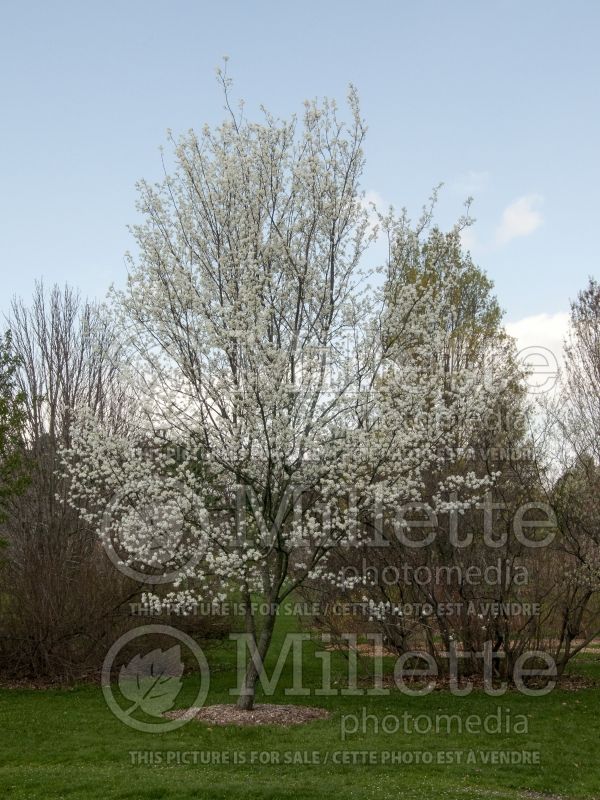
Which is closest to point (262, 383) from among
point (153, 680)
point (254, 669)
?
point (254, 669)

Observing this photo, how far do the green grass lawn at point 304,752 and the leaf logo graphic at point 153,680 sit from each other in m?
0.44

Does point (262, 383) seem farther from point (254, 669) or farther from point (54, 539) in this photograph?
point (54, 539)

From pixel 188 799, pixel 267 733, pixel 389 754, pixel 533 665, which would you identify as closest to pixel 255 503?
pixel 267 733

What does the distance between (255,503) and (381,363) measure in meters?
2.75

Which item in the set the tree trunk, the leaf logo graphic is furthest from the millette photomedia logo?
the tree trunk

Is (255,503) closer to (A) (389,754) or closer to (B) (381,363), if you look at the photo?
(B) (381,363)

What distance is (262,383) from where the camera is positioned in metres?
10.7

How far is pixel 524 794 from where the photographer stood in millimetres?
7852

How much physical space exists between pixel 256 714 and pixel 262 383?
15.8ft

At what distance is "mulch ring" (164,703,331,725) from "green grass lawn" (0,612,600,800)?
0.32 m

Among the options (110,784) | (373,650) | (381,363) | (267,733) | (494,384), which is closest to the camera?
(110,784)

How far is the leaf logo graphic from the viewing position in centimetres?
1286

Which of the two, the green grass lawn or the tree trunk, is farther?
the tree trunk

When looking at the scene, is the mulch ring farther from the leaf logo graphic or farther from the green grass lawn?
the leaf logo graphic
